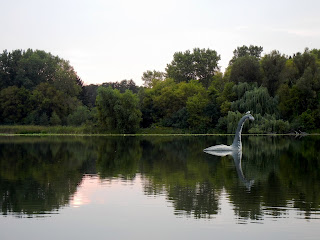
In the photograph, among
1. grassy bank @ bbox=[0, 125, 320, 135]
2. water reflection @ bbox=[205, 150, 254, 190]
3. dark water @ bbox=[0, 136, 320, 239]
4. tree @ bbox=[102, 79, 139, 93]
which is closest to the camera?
dark water @ bbox=[0, 136, 320, 239]

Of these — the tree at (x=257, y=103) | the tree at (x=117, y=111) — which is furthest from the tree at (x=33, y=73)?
the tree at (x=257, y=103)

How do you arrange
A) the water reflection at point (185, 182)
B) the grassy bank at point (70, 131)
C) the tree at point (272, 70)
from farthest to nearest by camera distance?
the tree at point (272, 70)
the grassy bank at point (70, 131)
the water reflection at point (185, 182)

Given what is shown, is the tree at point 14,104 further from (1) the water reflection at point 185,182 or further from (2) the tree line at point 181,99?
(1) the water reflection at point 185,182

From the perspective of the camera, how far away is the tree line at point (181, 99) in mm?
59875

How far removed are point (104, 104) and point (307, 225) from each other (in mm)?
54293

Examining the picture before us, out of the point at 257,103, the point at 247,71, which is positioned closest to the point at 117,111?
the point at 257,103

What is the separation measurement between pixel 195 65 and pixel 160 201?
77.2m

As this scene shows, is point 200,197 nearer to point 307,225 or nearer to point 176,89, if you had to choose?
point 307,225

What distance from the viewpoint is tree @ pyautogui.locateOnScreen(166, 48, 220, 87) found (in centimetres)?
8831

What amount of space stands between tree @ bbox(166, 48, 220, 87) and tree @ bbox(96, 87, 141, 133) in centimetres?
2662

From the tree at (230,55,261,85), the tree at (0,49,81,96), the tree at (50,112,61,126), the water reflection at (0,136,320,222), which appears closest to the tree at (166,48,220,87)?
the tree at (0,49,81,96)

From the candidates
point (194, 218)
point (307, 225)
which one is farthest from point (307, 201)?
point (194, 218)

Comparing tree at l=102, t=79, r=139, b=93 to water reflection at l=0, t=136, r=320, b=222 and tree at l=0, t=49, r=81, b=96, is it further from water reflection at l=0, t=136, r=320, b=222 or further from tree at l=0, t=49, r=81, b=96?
water reflection at l=0, t=136, r=320, b=222

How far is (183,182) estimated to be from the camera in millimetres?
15680
